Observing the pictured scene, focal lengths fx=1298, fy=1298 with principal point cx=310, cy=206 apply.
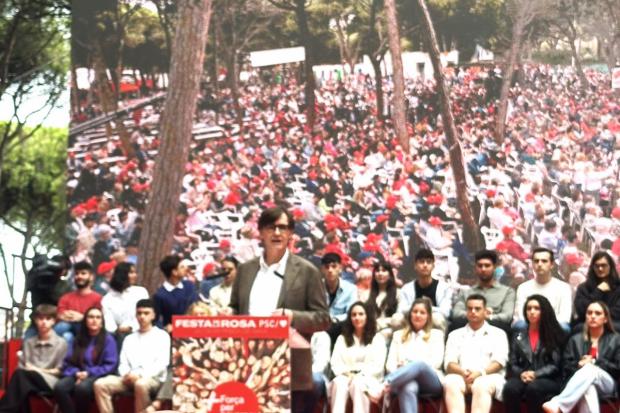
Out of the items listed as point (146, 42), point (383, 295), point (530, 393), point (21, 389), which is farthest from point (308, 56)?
point (530, 393)

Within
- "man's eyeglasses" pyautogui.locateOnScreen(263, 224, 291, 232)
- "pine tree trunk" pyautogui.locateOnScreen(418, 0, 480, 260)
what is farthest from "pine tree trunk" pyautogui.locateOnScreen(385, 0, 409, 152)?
"man's eyeglasses" pyautogui.locateOnScreen(263, 224, 291, 232)

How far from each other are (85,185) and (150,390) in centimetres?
323

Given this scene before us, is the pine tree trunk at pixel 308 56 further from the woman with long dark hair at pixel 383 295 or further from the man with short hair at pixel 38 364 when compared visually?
the man with short hair at pixel 38 364

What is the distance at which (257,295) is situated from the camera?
18.0 feet

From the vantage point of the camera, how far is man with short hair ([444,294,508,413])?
873 cm

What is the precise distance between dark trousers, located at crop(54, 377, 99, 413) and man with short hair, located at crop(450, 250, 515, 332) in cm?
267

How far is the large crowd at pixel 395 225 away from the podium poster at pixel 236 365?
4004 mm

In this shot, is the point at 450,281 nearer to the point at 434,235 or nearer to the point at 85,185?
the point at 434,235

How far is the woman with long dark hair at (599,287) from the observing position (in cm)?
905

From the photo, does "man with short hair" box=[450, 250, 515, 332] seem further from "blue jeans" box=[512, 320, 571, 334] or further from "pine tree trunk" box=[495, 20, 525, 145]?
"pine tree trunk" box=[495, 20, 525, 145]

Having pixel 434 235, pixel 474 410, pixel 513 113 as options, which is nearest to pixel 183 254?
pixel 434 235

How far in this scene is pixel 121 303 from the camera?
10.2m

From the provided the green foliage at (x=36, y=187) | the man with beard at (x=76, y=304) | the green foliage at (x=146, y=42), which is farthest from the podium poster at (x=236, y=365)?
the green foliage at (x=36, y=187)

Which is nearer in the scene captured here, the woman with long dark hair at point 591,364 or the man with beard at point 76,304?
the woman with long dark hair at point 591,364
